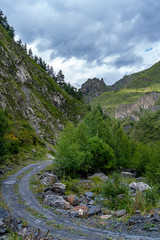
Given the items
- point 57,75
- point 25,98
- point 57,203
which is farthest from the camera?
point 57,75

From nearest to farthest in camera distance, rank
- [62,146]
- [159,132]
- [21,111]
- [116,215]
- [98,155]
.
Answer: [116,215] < [62,146] < [98,155] < [21,111] < [159,132]

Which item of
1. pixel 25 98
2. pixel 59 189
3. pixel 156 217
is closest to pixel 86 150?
pixel 59 189

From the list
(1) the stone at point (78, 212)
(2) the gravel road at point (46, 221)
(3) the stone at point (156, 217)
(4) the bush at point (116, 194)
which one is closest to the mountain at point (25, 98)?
(2) the gravel road at point (46, 221)

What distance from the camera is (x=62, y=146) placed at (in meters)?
29.7

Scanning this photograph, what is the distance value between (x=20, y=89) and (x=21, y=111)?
12.2 metres

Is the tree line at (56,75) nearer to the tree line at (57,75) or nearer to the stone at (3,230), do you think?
the tree line at (57,75)

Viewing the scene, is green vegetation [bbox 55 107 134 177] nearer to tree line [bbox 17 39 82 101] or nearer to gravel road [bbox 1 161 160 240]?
gravel road [bbox 1 161 160 240]

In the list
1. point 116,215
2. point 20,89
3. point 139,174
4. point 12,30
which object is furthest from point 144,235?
point 12,30

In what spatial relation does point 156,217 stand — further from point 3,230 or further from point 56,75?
point 56,75

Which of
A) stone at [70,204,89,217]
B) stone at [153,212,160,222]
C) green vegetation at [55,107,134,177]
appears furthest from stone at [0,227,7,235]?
green vegetation at [55,107,134,177]

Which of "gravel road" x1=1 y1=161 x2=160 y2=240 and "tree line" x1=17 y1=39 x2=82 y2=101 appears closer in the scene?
"gravel road" x1=1 y1=161 x2=160 y2=240

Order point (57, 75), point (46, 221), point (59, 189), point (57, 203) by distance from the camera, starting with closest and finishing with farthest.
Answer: point (46, 221) < point (57, 203) < point (59, 189) < point (57, 75)

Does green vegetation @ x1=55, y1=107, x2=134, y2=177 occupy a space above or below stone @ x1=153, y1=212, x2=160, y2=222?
above

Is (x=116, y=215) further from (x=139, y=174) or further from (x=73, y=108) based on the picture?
(x=73, y=108)
